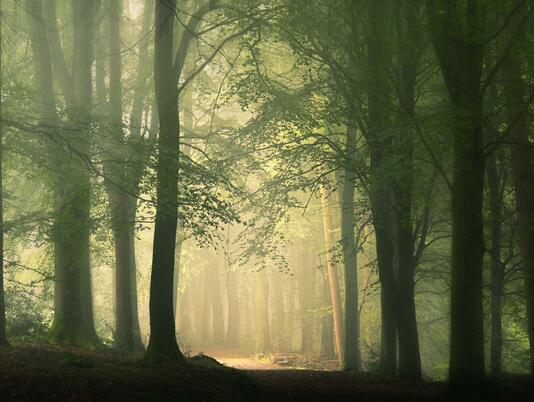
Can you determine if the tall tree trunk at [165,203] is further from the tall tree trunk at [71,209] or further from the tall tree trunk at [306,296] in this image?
the tall tree trunk at [306,296]

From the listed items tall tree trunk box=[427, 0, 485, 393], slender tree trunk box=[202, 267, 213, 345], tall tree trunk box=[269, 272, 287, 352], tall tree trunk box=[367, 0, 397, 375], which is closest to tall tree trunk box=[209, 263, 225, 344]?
slender tree trunk box=[202, 267, 213, 345]

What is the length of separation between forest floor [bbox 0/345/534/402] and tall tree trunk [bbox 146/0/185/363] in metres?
0.70

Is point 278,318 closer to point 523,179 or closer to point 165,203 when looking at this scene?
point 523,179

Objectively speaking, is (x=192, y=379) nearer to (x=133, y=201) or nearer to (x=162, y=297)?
(x=162, y=297)

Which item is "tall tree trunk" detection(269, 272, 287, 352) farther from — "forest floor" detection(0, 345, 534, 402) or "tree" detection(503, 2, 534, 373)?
"forest floor" detection(0, 345, 534, 402)

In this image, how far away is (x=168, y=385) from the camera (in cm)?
955

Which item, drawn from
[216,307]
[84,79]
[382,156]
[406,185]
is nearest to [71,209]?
[84,79]

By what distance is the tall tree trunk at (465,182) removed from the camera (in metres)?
10.7

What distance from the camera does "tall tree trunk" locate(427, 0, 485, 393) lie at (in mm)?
10680

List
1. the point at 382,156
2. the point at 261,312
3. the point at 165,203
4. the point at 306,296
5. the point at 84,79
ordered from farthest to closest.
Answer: the point at 306,296 → the point at 261,312 → the point at 84,79 → the point at 382,156 → the point at 165,203

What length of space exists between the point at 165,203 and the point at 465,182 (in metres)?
5.16

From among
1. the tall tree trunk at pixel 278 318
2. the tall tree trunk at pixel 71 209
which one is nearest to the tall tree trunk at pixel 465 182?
the tall tree trunk at pixel 71 209

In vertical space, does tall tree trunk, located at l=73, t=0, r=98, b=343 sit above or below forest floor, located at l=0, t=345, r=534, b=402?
above

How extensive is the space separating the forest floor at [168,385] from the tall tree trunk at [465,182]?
0.74 meters
